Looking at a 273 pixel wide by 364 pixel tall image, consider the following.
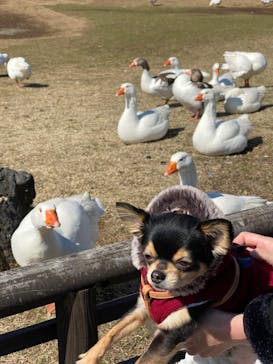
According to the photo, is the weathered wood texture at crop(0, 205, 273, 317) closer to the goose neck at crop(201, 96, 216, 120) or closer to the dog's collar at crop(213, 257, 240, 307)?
the dog's collar at crop(213, 257, 240, 307)

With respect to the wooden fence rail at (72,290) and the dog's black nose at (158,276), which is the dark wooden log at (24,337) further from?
the dog's black nose at (158,276)

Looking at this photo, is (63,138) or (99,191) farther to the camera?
(63,138)

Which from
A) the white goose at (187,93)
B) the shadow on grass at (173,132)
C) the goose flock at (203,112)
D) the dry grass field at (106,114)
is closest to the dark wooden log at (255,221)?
the dry grass field at (106,114)

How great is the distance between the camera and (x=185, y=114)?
9.49m

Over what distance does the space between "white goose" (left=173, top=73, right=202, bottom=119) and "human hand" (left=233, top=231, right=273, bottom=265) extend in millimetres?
6950

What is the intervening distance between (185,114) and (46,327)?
7.55 metres

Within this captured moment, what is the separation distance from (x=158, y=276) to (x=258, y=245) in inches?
20.0

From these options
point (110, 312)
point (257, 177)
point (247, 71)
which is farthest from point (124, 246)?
point (247, 71)

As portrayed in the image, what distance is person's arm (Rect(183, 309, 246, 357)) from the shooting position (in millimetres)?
1763

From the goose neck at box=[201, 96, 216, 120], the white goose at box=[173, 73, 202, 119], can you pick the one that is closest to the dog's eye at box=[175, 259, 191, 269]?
the goose neck at box=[201, 96, 216, 120]

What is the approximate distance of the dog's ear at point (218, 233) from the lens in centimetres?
161

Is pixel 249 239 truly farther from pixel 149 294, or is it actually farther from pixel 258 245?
pixel 149 294

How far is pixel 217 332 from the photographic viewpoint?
1.78 m

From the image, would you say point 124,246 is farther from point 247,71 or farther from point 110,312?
point 247,71
